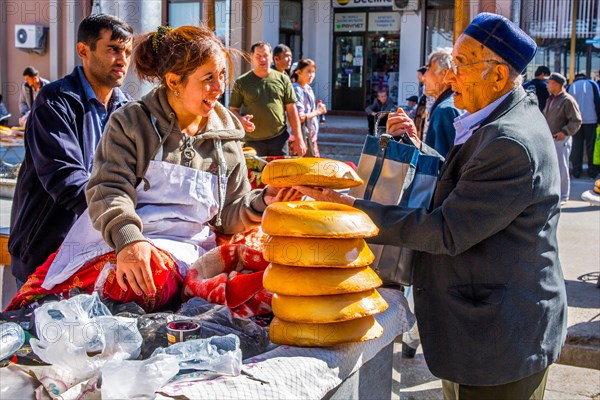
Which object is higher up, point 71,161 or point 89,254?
point 71,161

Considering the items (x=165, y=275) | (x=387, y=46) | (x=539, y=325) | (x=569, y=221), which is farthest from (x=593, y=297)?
(x=387, y=46)

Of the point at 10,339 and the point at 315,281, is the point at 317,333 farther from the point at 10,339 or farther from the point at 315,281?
the point at 10,339

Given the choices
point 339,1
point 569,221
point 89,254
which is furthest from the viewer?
point 339,1

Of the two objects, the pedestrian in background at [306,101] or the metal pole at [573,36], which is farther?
the metal pole at [573,36]

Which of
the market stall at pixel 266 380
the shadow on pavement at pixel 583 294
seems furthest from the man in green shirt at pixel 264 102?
the market stall at pixel 266 380

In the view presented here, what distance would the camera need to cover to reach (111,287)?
2355 millimetres

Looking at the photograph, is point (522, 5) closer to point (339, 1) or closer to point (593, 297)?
point (339, 1)

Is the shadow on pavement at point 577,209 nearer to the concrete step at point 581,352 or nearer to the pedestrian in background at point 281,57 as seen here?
the pedestrian in background at point 281,57

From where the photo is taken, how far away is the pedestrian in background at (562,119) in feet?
33.5

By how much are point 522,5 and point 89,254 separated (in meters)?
13.5

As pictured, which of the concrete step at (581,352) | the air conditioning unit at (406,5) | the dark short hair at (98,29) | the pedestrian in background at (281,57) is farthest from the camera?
the air conditioning unit at (406,5)

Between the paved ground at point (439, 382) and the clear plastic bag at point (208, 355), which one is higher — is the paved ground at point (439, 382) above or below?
below

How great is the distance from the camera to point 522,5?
14258mm

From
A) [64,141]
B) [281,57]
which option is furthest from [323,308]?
[281,57]
